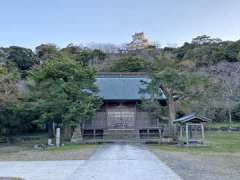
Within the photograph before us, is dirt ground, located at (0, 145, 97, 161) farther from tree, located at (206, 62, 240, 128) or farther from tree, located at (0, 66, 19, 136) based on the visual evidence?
tree, located at (206, 62, 240, 128)

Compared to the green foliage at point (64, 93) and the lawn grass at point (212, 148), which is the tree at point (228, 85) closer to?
the lawn grass at point (212, 148)

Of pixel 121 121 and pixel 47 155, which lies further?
pixel 121 121

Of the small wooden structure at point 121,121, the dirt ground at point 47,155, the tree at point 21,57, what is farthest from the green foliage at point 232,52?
the dirt ground at point 47,155

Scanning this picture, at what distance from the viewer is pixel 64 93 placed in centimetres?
2223

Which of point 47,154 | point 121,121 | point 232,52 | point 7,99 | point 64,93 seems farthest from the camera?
point 232,52

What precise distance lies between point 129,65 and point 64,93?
71.8ft

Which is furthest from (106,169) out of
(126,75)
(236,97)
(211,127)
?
(236,97)

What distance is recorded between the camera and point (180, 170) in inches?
368

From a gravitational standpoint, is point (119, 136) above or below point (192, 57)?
below

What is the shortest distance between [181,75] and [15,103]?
11.8m

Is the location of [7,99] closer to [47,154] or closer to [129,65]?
[47,154]

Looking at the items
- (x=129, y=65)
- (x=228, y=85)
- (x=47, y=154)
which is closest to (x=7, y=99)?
(x=47, y=154)

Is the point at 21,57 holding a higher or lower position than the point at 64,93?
higher

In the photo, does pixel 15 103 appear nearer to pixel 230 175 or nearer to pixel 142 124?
pixel 142 124
